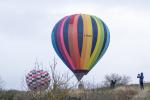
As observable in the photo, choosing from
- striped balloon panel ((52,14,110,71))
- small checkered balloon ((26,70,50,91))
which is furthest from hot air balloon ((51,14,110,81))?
small checkered balloon ((26,70,50,91))

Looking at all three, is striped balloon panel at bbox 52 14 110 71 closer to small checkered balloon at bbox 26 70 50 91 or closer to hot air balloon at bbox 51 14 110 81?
hot air balloon at bbox 51 14 110 81

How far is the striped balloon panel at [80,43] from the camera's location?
33.3 m

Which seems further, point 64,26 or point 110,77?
point 110,77

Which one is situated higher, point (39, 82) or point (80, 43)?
point (80, 43)

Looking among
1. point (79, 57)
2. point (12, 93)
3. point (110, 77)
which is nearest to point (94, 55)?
point (79, 57)

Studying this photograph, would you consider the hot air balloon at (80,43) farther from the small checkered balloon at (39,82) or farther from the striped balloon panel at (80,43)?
the small checkered balloon at (39,82)

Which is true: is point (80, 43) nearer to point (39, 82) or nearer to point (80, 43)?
point (80, 43)

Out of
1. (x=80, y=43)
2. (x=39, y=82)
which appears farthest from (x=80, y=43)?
(x=39, y=82)

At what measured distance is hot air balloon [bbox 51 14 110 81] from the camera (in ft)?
109

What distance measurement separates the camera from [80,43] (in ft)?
110

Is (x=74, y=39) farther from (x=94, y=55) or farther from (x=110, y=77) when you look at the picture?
(x=110, y=77)

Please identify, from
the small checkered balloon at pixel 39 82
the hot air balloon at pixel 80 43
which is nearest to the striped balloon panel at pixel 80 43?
the hot air balloon at pixel 80 43

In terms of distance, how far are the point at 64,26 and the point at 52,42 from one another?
1.26m

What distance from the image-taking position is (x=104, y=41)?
3388 centimetres
